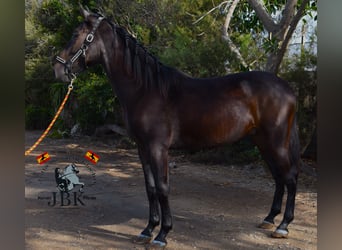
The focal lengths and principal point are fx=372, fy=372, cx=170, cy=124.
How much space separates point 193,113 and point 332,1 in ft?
7.23

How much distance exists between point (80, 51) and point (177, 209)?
7.23 ft

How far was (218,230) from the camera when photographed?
3658 mm

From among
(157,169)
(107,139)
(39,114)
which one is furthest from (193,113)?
(39,114)

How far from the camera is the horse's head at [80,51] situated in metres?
3.13

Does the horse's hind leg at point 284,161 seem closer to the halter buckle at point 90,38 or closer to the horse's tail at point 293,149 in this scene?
the horse's tail at point 293,149

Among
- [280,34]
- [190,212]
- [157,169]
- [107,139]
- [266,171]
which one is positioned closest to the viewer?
[157,169]

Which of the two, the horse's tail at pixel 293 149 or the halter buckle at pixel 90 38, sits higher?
the halter buckle at pixel 90 38

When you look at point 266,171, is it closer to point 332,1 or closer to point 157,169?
point 157,169

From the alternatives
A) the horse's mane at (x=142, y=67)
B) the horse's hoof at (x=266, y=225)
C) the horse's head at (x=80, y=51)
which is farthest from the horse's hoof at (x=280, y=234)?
the horse's head at (x=80, y=51)

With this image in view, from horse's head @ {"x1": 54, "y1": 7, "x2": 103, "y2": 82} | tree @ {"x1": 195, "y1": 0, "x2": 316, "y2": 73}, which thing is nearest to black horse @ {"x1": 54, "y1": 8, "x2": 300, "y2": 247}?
horse's head @ {"x1": 54, "y1": 7, "x2": 103, "y2": 82}

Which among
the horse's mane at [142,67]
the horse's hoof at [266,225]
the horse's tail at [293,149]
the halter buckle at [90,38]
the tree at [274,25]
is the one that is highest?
the tree at [274,25]

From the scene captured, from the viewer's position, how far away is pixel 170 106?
323 cm

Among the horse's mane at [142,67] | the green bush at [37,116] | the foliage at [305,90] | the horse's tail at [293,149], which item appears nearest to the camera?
the horse's mane at [142,67]

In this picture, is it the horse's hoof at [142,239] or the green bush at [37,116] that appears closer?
the horse's hoof at [142,239]
